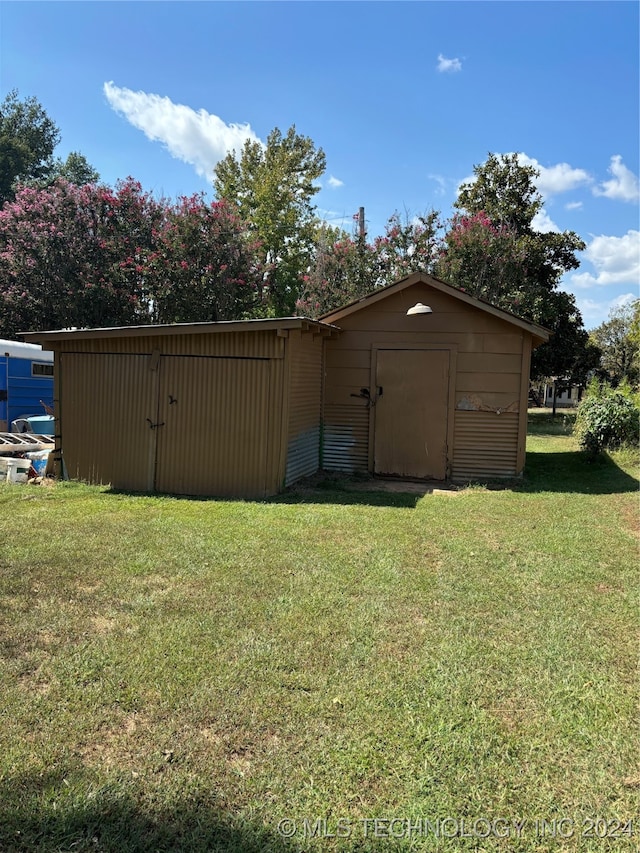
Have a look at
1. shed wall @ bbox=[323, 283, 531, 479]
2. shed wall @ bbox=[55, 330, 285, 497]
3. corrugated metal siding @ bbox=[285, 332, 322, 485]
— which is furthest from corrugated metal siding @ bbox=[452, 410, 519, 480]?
shed wall @ bbox=[55, 330, 285, 497]

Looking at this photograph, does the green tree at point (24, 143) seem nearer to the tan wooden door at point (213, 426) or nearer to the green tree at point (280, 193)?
the green tree at point (280, 193)

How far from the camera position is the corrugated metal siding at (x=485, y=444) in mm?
8508

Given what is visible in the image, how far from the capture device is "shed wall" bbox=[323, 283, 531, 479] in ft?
27.5

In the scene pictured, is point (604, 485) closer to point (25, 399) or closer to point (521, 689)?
point (521, 689)

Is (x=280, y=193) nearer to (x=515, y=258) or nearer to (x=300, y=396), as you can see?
(x=515, y=258)

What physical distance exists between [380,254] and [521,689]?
15570 mm

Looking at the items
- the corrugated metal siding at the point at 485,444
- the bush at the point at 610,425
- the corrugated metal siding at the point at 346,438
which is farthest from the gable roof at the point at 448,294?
the bush at the point at 610,425

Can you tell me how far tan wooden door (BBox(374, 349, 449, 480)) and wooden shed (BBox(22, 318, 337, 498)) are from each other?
3.74 ft

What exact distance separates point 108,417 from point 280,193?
18.5m

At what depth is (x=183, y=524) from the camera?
5871 mm

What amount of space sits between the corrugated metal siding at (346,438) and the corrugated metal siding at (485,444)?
1440 mm

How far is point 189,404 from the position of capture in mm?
7867

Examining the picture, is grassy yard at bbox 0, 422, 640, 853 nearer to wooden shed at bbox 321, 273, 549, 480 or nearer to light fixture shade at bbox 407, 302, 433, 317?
wooden shed at bbox 321, 273, 549, 480

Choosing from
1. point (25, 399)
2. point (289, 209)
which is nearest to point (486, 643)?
point (25, 399)
